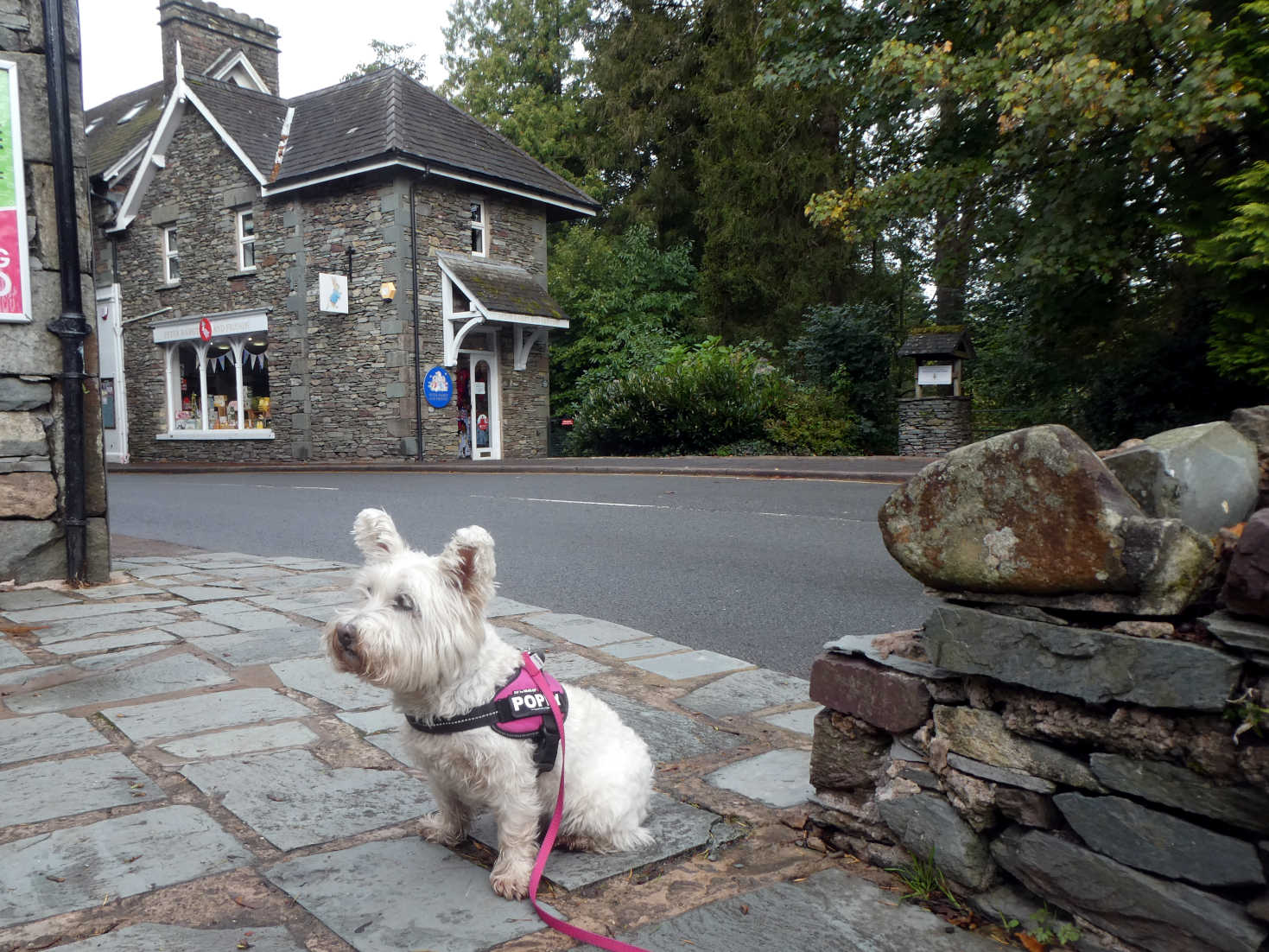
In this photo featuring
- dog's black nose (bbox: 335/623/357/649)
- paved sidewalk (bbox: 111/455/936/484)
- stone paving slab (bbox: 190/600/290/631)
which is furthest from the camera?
paved sidewalk (bbox: 111/455/936/484)

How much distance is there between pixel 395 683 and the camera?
2.51m

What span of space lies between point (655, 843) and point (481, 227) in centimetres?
2311

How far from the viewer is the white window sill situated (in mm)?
25031

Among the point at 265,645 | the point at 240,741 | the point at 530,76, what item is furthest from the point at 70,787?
the point at 530,76

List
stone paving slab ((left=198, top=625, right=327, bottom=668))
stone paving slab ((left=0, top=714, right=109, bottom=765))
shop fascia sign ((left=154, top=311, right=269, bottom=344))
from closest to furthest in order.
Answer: stone paving slab ((left=0, top=714, right=109, bottom=765)), stone paving slab ((left=198, top=625, right=327, bottom=668)), shop fascia sign ((left=154, top=311, right=269, bottom=344))

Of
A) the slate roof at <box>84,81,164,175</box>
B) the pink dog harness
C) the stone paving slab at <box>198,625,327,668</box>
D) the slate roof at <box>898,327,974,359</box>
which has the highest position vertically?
the slate roof at <box>84,81,164,175</box>

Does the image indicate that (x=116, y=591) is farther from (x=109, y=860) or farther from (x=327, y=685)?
(x=109, y=860)

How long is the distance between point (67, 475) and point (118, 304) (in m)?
23.0

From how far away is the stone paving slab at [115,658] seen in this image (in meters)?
4.80

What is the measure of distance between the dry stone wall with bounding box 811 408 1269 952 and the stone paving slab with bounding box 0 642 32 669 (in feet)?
14.2

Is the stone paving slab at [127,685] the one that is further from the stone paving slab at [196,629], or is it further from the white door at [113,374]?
the white door at [113,374]

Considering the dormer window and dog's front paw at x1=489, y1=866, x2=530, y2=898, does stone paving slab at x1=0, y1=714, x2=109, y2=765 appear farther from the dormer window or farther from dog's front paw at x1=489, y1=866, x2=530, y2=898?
the dormer window

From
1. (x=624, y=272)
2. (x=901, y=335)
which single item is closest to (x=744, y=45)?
(x=624, y=272)

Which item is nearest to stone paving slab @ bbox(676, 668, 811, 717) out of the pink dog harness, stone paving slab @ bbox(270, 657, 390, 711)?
stone paving slab @ bbox(270, 657, 390, 711)
